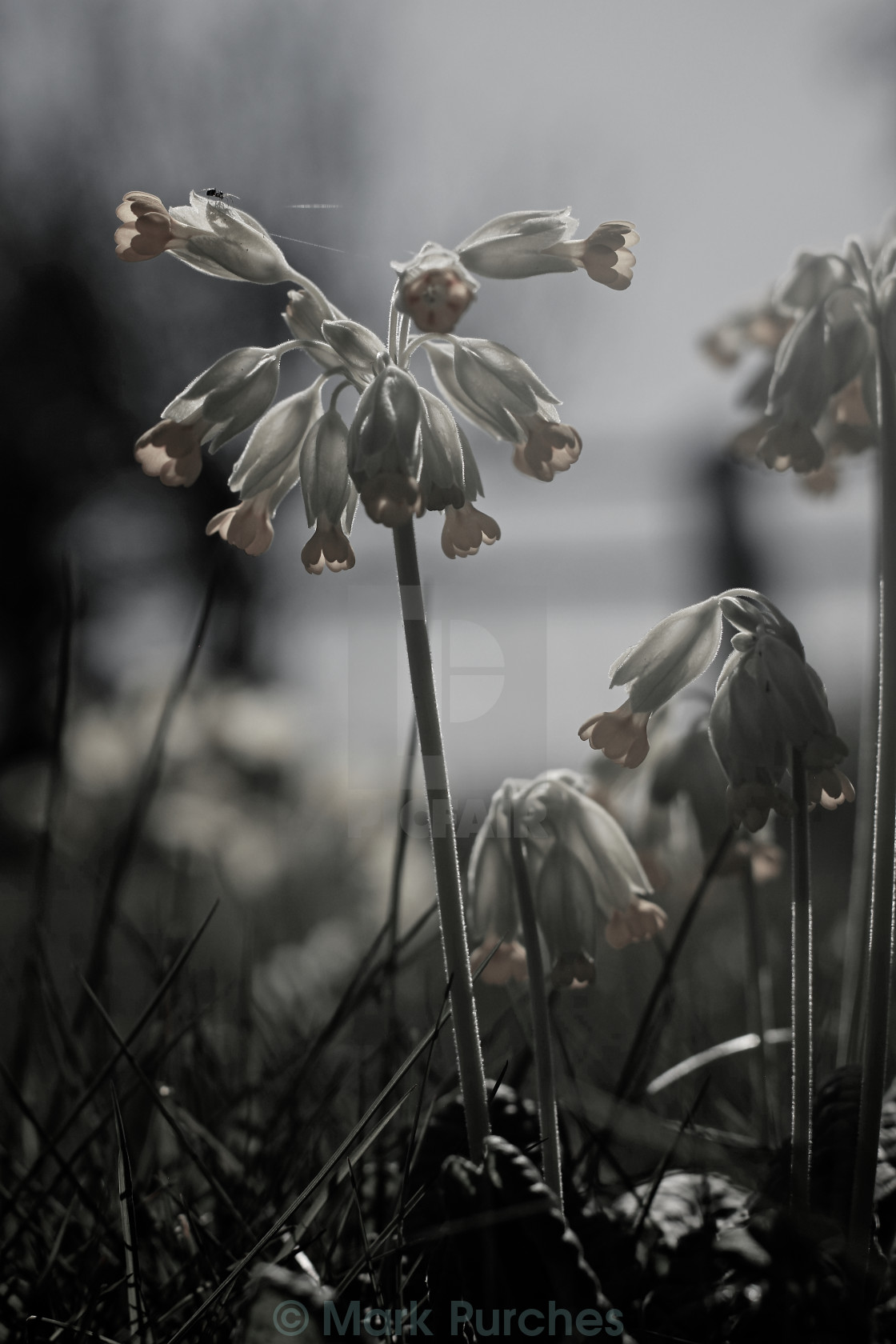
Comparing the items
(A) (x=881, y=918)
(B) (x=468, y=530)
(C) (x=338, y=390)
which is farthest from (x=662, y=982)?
(C) (x=338, y=390)

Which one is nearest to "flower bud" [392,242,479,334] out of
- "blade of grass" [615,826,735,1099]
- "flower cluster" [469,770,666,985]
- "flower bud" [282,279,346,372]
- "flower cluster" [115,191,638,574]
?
"flower cluster" [115,191,638,574]

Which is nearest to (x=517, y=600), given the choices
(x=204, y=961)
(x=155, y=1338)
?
(x=204, y=961)

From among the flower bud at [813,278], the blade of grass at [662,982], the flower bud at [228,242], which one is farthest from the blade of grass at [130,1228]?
the flower bud at [813,278]

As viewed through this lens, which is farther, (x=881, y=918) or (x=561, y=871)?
(x=561, y=871)

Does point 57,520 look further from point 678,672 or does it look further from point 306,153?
point 678,672

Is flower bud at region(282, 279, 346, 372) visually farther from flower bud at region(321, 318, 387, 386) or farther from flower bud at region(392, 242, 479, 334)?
flower bud at region(392, 242, 479, 334)

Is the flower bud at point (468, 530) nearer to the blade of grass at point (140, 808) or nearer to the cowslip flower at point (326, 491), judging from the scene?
the cowslip flower at point (326, 491)

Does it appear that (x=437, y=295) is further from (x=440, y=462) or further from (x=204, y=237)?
(x=204, y=237)
